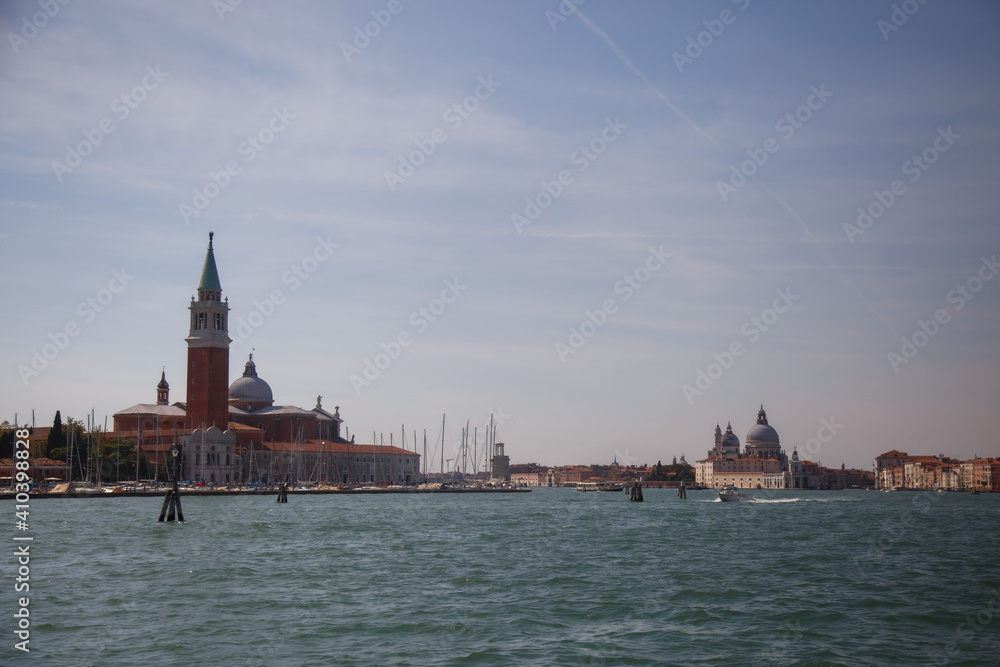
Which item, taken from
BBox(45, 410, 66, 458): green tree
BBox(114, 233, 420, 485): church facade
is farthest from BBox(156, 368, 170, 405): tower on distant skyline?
BBox(45, 410, 66, 458): green tree

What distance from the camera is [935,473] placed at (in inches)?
5763

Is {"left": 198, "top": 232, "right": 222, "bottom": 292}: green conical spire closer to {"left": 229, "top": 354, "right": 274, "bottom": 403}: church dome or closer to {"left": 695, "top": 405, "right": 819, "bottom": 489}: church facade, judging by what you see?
{"left": 229, "top": 354, "right": 274, "bottom": 403}: church dome

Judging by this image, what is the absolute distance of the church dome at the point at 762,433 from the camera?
178875mm

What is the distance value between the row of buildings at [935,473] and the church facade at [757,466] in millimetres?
13895

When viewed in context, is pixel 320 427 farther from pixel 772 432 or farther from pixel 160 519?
pixel 772 432

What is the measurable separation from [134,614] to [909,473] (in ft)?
513

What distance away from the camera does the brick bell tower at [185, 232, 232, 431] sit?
8800cm

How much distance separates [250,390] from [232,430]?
16960 millimetres

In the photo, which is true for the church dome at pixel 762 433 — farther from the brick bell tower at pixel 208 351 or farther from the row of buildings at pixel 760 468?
the brick bell tower at pixel 208 351

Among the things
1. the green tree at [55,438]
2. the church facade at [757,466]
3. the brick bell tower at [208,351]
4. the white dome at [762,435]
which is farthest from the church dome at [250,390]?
the white dome at [762,435]

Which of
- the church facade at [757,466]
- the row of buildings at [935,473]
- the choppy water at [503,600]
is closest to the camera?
the choppy water at [503,600]

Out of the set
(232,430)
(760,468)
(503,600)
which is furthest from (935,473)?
(503,600)

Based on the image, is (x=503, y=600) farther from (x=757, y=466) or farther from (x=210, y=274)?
(x=757, y=466)

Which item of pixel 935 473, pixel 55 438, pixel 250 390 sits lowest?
pixel 935 473
